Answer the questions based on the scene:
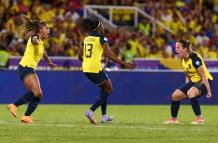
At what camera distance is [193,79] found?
1636cm

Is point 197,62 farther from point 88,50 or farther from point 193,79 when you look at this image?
point 88,50

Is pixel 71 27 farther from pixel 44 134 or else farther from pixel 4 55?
pixel 44 134

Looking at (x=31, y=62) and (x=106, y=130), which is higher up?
(x=31, y=62)

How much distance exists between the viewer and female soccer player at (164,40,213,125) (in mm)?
16047

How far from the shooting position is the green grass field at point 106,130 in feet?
42.0

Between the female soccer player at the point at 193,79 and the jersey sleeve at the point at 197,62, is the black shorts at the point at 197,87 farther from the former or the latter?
the jersey sleeve at the point at 197,62

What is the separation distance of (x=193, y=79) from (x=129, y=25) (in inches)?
617

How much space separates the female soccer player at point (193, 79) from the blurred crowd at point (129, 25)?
35.5 feet

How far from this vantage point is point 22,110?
20594mm

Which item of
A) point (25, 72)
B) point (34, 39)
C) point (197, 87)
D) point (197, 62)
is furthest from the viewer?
point (197, 87)

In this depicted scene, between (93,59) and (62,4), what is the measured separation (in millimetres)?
14466

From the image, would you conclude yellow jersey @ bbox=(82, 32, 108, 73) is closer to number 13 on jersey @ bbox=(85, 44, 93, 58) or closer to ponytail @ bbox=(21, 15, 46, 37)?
number 13 on jersey @ bbox=(85, 44, 93, 58)

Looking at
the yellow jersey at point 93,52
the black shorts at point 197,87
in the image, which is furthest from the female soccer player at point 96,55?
the black shorts at point 197,87

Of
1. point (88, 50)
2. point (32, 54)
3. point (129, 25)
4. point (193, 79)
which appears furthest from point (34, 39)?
point (129, 25)
